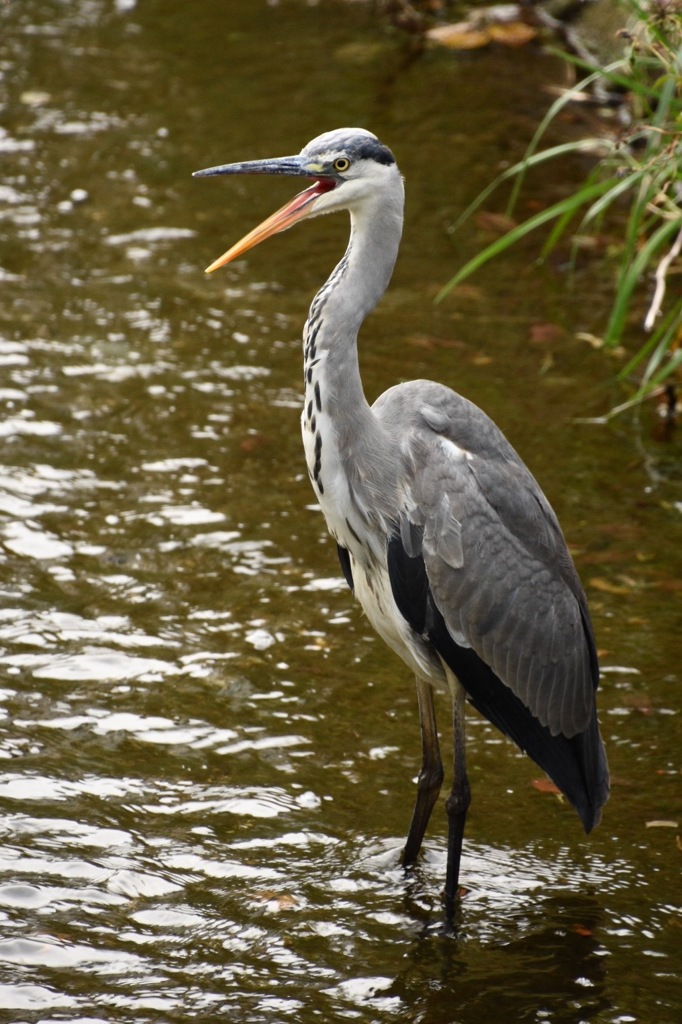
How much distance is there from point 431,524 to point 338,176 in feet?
3.53

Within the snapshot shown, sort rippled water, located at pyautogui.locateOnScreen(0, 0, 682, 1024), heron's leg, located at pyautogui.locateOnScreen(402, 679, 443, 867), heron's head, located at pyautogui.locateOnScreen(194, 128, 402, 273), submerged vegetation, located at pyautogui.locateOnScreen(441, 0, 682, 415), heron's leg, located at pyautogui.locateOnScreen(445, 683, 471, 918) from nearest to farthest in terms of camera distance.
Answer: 1. rippled water, located at pyautogui.locateOnScreen(0, 0, 682, 1024)
2. heron's head, located at pyautogui.locateOnScreen(194, 128, 402, 273)
3. heron's leg, located at pyautogui.locateOnScreen(445, 683, 471, 918)
4. heron's leg, located at pyautogui.locateOnScreen(402, 679, 443, 867)
5. submerged vegetation, located at pyautogui.locateOnScreen(441, 0, 682, 415)

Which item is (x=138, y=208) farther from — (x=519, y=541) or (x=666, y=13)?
(x=519, y=541)

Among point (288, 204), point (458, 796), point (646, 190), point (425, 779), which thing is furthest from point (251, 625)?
point (646, 190)

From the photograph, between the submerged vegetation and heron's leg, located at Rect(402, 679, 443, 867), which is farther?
the submerged vegetation

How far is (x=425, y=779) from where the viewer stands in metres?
4.38

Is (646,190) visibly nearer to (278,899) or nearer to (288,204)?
(288,204)

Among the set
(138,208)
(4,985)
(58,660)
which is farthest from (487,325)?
(4,985)

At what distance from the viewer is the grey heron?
407 centimetres

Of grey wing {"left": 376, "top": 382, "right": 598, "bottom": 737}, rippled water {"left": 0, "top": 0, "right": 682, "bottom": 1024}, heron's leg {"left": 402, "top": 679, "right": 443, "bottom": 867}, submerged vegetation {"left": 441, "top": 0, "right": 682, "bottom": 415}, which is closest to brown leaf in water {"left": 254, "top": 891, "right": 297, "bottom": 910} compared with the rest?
rippled water {"left": 0, "top": 0, "right": 682, "bottom": 1024}

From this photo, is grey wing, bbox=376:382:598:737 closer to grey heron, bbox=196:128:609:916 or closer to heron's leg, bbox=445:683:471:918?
grey heron, bbox=196:128:609:916

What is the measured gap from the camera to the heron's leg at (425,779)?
4.35 m

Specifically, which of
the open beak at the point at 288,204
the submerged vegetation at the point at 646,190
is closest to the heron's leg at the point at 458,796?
the open beak at the point at 288,204

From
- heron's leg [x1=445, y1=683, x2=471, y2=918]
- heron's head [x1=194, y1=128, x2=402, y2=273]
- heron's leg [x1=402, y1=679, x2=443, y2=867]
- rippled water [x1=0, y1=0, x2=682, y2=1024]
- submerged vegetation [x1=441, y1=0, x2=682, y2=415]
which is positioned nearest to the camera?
rippled water [x1=0, y1=0, x2=682, y2=1024]

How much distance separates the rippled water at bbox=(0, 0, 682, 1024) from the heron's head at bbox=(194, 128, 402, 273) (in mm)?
1765
